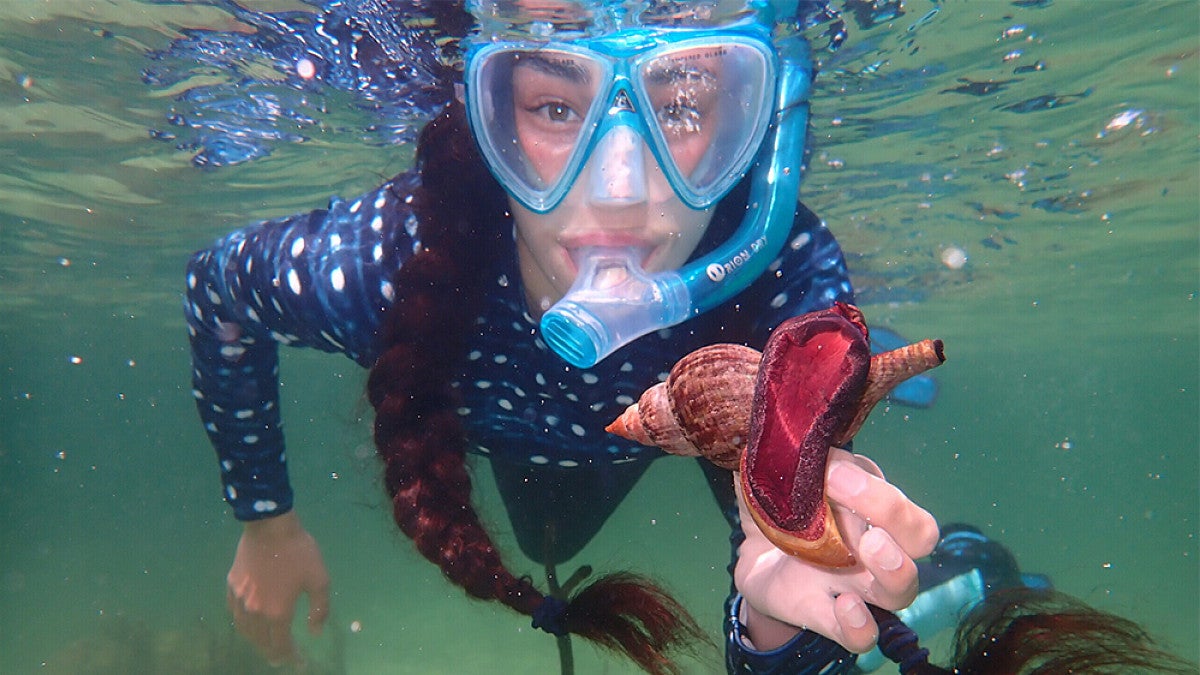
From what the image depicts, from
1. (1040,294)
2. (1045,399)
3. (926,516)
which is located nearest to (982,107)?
(926,516)

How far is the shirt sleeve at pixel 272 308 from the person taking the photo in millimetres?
4242

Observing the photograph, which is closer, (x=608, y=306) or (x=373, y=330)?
(x=608, y=306)

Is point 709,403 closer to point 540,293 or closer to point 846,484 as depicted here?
point 846,484

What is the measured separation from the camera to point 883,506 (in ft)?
5.18

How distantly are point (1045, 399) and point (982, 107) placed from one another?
5859cm

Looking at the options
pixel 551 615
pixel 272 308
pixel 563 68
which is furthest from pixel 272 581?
pixel 563 68

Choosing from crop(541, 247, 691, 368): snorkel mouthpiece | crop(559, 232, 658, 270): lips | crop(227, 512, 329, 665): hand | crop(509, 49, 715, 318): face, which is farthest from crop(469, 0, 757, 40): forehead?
crop(227, 512, 329, 665): hand

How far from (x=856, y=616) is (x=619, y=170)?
7.30ft

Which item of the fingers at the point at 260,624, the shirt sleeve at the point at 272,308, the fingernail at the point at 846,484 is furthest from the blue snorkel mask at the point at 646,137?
the fingers at the point at 260,624

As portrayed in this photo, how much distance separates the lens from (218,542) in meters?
94.9

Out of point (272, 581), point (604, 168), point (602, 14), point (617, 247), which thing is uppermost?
point (602, 14)

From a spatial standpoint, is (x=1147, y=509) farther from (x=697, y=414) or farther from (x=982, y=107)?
(x=697, y=414)

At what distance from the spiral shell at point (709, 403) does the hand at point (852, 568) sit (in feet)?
0.67

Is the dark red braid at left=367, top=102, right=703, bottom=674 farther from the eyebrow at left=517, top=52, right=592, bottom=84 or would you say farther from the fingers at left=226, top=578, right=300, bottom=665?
the fingers at left=226, top=578, right=300, bottom=665
